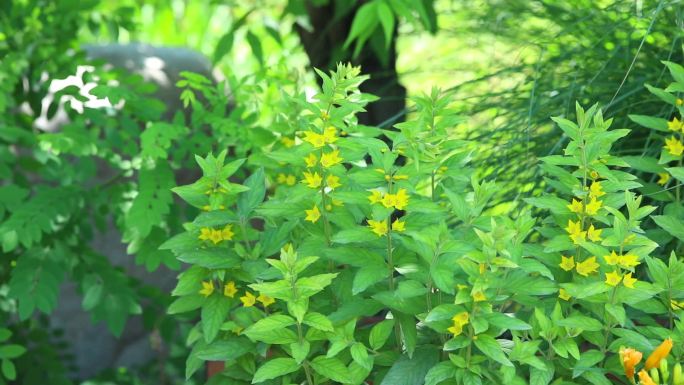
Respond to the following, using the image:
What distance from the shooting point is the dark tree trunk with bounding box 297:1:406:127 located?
311cm

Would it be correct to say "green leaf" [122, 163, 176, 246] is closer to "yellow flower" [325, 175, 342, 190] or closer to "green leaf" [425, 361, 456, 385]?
"yellow flower" [325, 175, 342, 190]

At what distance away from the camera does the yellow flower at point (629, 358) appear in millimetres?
1326

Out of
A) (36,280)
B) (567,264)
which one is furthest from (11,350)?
(567,264)

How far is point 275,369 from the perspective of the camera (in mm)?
1456

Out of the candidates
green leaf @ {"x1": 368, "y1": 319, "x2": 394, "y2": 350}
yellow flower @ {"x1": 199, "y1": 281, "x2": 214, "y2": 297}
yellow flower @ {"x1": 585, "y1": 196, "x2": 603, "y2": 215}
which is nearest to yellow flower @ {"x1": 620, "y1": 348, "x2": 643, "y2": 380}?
yellow flower @ {"x1": 585, "y1": 196, "x2": 603, "y2": 215}

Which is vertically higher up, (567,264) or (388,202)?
(388,202)

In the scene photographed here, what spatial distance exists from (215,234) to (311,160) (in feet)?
0.77

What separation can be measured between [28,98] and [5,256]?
18.3 inches

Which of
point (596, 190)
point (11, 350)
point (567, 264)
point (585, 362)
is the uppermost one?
point (596, 190)

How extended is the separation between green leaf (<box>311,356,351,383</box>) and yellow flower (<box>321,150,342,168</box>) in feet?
1.00

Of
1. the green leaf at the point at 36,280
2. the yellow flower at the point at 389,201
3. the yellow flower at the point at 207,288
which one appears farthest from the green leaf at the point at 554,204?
the green leaf at the point at 36,280

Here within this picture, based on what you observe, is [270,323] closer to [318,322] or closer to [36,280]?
[318,322]

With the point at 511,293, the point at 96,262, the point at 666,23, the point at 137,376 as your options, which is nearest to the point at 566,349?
the point at 511,293

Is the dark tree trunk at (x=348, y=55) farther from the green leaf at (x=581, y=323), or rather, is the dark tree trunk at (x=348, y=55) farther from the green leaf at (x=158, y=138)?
the green leaf at (x=581, y=323)
